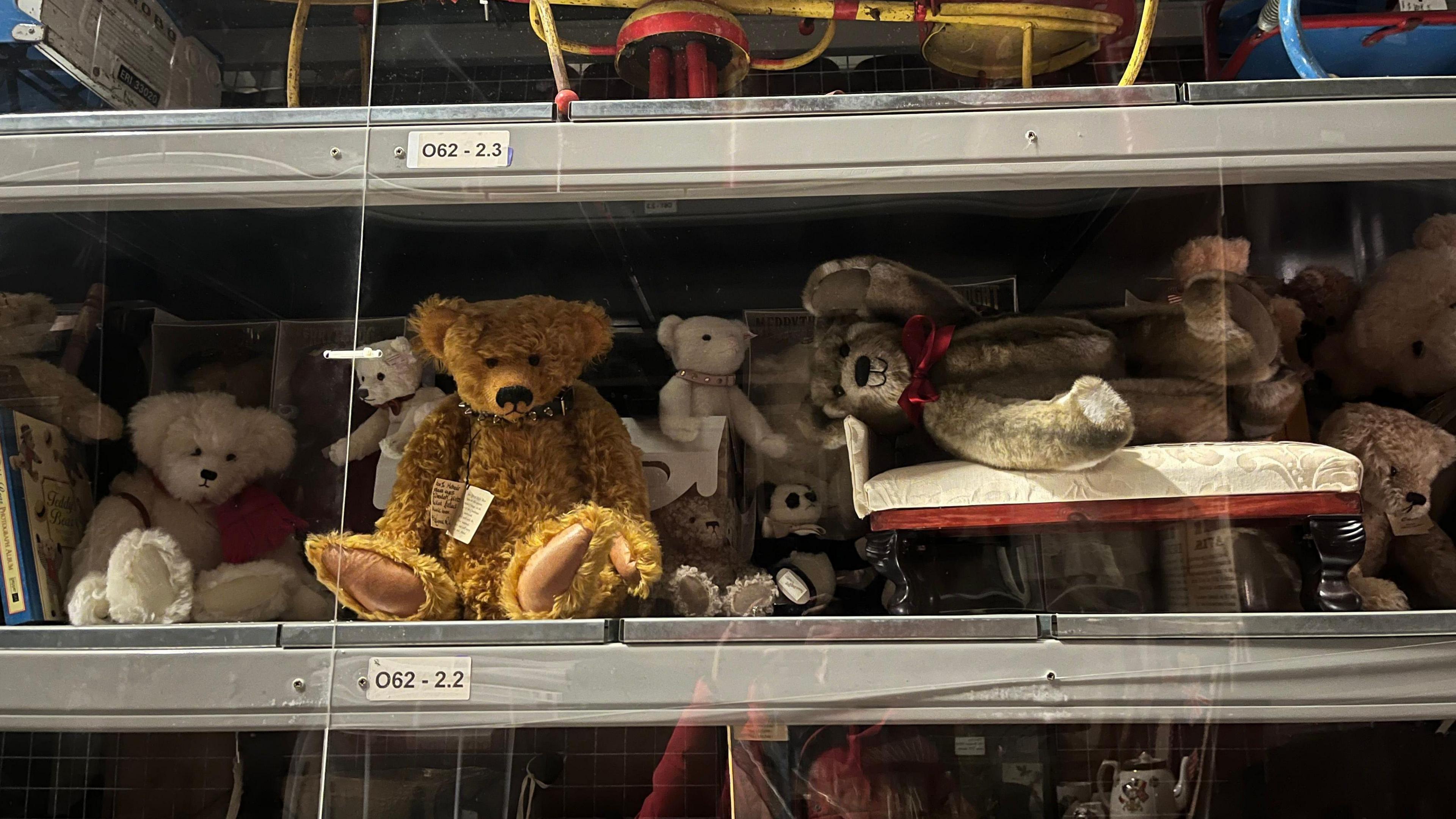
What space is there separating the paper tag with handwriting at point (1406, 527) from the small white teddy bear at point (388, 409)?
38.0 inches

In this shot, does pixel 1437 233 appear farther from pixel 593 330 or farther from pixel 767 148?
pixel 593 330

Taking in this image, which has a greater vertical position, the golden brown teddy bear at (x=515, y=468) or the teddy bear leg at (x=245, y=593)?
the golden brown teddy bear at (x=515, y=468)

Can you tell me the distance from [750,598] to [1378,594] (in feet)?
1.86

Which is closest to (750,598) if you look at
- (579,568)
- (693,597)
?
(693,597)

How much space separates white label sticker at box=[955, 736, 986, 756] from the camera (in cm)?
75

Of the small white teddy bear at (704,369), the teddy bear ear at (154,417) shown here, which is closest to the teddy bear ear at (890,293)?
the small white teddy bear at (704,369)

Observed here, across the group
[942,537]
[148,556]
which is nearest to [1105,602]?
[942,537]

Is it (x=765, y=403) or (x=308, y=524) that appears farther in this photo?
(x=765, y=403)

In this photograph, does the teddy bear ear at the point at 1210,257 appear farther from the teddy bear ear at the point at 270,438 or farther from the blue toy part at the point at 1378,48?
the teddy bear ear at the point at 270,438

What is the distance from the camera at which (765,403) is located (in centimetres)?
94

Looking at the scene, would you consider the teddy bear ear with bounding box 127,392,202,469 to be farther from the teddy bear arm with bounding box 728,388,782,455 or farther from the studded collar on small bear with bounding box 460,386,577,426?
the teddy bear arm with bounding box 728,388,782,455

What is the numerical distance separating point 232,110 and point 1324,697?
107 centimetres

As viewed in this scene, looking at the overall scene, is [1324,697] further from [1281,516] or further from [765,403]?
[765,403]

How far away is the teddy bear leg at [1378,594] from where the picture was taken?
79cm
